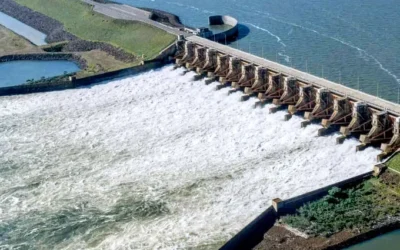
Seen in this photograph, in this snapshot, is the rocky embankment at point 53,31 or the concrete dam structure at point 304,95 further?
the rocky embankment at point 53,31

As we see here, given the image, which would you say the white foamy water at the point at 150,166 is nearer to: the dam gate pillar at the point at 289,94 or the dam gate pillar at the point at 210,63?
the dam gate pillar at the point at 289,94

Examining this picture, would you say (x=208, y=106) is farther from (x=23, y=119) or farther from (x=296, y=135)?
(x=23, y=119)

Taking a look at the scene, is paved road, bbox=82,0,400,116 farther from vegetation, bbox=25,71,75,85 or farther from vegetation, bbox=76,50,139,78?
vegetation, bbox=25,71,75,85

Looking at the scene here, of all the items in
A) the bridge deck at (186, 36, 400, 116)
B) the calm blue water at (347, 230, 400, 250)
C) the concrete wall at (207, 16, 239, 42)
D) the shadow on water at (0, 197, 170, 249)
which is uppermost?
the bridge deck at (186, 36, 400, 116)

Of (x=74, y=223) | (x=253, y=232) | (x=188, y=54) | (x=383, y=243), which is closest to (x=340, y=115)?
(x=383, y=243)

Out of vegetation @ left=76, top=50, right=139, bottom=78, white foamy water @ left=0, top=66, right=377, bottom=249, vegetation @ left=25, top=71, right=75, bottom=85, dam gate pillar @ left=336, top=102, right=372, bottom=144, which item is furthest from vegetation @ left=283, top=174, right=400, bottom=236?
vegetation @ left=25, top=71, right=75, bottom=85

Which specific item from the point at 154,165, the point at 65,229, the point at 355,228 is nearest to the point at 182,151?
the point at 154,165

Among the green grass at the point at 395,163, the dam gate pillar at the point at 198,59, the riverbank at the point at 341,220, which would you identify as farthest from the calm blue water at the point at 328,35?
the riverbank at the point at 341,220
